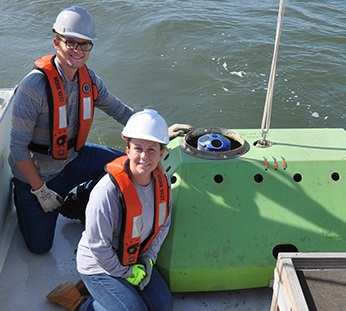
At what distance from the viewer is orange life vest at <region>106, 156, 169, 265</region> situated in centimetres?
232

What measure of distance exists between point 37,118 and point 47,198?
17.7 inches

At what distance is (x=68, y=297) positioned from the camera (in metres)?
2.65

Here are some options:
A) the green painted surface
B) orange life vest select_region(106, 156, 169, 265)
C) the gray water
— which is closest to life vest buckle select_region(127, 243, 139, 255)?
orange life vest select_region(106, 156, 169, 265)

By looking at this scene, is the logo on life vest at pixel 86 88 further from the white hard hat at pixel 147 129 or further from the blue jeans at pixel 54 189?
the white hard hat at pixel 147 129

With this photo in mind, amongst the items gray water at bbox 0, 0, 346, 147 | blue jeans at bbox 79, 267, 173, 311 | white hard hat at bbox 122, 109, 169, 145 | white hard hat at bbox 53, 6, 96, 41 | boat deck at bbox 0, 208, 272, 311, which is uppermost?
white hard hat at bbox 53, 6, 96, 41

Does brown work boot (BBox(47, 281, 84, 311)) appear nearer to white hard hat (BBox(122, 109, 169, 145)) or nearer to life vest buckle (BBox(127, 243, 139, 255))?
life vest buckle (BBox(127, 243, 139, 255))

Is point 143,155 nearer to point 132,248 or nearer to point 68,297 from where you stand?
point 132,248

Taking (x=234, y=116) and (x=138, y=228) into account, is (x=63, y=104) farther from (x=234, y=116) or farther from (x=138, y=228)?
(x=234, y=116)

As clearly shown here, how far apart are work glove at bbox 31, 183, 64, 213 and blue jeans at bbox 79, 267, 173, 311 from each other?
0.58 meters

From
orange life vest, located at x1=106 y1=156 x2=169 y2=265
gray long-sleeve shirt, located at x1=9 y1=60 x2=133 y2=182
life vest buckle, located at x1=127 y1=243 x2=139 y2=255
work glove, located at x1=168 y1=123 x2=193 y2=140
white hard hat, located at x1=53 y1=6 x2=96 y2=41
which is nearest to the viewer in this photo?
orange life vest, located at x1=106 y1=156 x2=169 y2=265

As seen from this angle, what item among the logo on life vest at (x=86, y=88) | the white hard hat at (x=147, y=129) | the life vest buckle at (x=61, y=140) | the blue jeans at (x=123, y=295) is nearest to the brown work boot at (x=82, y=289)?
the blue jeans at (x=123, y=295)

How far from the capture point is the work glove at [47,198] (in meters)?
2.85

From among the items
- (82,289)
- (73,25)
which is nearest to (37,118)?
(73,25)

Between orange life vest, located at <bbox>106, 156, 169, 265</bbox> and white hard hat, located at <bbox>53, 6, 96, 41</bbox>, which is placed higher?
white hard hat, located at <bbox>53, 6, 96, 41</bbox>
